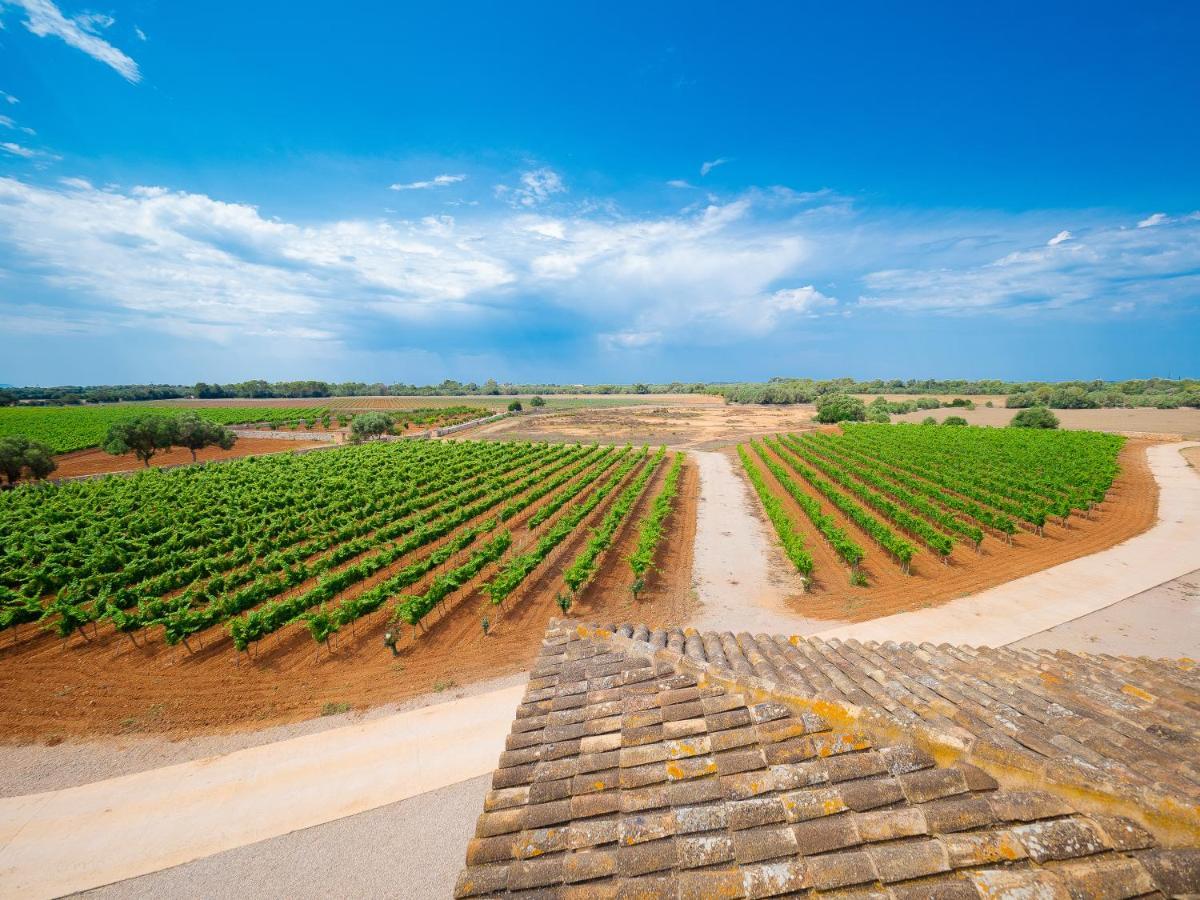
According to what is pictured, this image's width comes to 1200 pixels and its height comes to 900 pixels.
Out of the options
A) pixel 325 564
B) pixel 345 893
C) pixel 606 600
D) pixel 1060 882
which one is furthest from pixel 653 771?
pixel 325 564

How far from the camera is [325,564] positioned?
68.4ft

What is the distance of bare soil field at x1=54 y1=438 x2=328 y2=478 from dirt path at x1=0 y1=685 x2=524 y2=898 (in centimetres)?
5460

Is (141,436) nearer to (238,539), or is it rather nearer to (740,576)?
(238,539)

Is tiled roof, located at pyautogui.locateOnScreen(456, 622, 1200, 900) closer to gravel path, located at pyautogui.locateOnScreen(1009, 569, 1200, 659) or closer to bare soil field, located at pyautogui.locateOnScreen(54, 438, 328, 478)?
gravel path, located at pyautogui.locateOnScreen(1009, 569, 1200, 659)

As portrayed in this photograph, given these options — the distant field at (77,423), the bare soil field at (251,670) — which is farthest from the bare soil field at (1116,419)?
the distant field at (77,423)

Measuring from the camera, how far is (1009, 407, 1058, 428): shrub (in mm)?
72812

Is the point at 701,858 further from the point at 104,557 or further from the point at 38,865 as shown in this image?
the point at 104,557

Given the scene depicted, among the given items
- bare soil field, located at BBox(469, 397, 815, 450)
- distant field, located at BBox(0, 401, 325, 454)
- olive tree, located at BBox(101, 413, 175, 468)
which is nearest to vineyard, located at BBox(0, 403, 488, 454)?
distant field, located at BBox(0, 401, 325, 454)

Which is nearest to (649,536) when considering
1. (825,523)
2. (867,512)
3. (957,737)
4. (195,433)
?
(825,523)

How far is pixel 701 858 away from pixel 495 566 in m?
19.8

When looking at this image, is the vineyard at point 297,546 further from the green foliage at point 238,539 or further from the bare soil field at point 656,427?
the bare soil field at point 656,427

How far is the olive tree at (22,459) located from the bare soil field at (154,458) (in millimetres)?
8252

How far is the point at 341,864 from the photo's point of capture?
26.5 feet

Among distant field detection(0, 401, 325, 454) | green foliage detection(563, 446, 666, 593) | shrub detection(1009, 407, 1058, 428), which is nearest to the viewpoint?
green foliage detection(563, 446, 666, 593)
